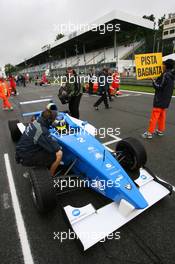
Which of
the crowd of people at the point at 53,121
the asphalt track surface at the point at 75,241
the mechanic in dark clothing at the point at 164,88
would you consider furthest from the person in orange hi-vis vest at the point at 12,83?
the asphalt track surface at the point at 75,241

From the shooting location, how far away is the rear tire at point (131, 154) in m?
2.95

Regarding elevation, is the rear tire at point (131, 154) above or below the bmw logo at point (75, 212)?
above

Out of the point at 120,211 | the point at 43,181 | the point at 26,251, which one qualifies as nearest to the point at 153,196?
the point at 120,211

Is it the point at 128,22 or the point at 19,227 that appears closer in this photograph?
the point at 19,227

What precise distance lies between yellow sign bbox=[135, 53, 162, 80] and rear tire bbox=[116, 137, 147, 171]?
1.95m

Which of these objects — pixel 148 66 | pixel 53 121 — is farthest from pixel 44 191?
pixel 148 66

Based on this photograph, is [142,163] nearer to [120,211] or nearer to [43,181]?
[120,211]

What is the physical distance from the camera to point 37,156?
2750 millimetres

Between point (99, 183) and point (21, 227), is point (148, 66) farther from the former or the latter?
point (21, 227)

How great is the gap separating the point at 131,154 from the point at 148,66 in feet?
7.97

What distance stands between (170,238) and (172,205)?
0.52 metres

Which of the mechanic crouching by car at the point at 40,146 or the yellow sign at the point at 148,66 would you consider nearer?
the mechanic crouching by car at the point at 40,146

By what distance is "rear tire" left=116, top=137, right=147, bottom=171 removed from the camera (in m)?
2.95

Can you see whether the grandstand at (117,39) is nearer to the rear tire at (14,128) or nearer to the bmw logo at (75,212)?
the rear tire at (14,128)
